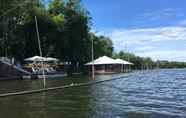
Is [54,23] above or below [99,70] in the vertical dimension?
above

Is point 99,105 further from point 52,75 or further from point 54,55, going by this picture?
point 54,55

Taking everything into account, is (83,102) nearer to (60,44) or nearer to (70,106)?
(70,106)

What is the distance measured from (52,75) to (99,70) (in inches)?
1241

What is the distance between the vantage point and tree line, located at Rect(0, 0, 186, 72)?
207 ft

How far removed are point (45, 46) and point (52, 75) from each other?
444 inches

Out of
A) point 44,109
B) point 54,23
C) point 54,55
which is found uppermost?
point 54,23

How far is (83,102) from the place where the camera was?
23.0 metres

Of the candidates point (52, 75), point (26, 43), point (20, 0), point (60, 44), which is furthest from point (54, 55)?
point (20, 0)

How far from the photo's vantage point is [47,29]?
7212cm

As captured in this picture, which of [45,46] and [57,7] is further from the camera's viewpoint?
[57,7]

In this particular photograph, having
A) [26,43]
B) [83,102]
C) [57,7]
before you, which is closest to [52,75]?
[26,43]

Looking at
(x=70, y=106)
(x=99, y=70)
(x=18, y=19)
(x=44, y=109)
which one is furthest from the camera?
(x=99, y=70)

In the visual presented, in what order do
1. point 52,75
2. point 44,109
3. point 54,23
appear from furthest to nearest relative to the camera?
point 54,23 < point 52,75 < point 44,109

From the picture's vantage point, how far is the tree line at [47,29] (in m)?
63.1
